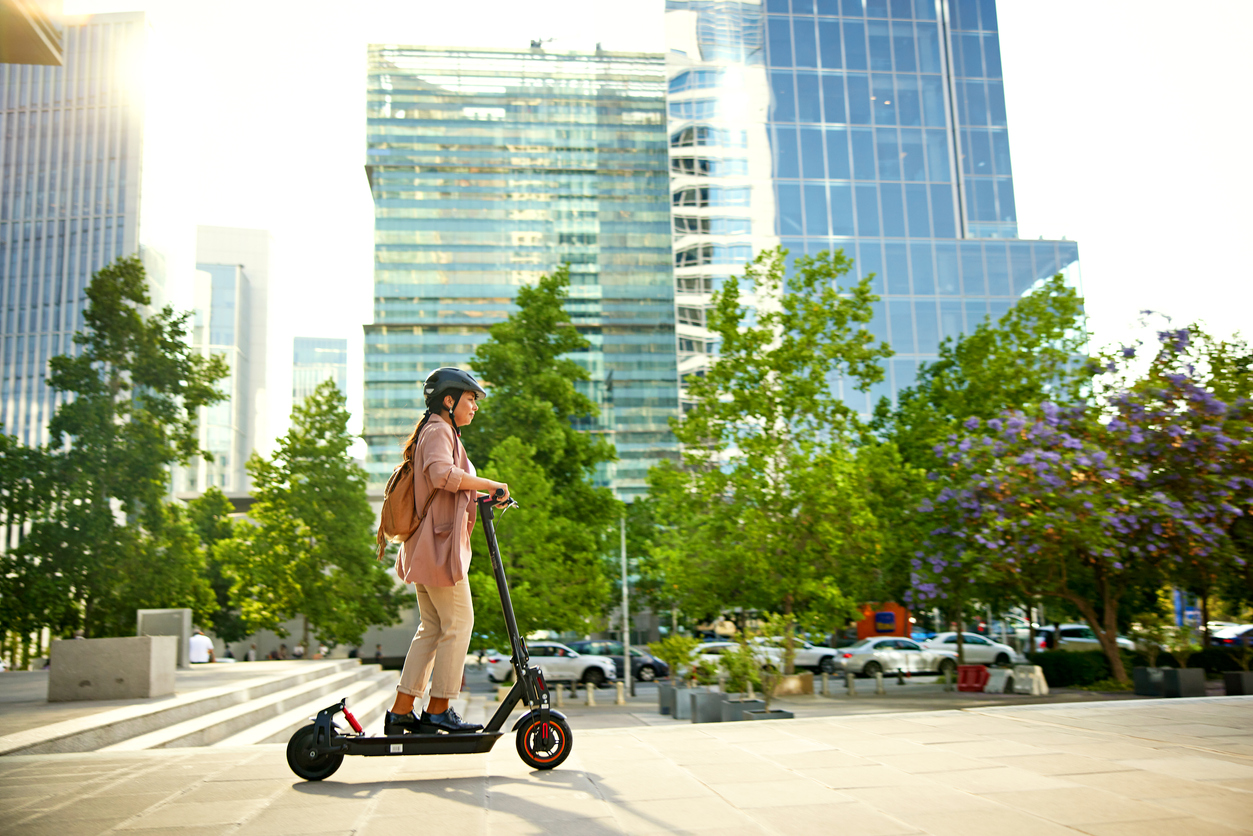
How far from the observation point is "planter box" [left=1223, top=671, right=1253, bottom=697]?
574 inches

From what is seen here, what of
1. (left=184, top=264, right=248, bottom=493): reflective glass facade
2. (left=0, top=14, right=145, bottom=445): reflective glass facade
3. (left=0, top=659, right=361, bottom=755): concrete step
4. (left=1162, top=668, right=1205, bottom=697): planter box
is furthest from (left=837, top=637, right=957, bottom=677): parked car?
(left=184, top=264, right=248, bottom=493): reflective glass facade

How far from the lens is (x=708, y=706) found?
14422 millimetres

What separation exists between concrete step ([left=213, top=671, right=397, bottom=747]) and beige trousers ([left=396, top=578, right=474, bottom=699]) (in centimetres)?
358

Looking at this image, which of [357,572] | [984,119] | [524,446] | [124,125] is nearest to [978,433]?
[524,446]

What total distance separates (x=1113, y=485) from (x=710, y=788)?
14549 mm

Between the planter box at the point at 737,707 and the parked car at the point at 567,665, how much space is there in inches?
688

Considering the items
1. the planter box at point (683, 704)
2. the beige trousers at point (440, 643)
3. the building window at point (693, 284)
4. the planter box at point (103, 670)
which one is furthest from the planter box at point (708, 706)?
the building window at point (693, 284)

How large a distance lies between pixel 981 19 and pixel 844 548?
52.2 metres

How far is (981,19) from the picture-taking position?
201 ft

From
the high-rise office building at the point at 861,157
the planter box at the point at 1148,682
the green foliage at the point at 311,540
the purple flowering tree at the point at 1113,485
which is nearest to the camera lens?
the planter box at the point at 1148,682

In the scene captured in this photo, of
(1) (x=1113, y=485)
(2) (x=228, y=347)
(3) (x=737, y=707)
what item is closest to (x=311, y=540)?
(3) (x=737, y=707)

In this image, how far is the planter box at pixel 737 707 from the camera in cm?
1341

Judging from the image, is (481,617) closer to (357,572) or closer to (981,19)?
(357,572)

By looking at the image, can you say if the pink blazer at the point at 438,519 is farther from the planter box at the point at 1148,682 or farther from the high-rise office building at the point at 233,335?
the high-rise office building at the point at 233,335
